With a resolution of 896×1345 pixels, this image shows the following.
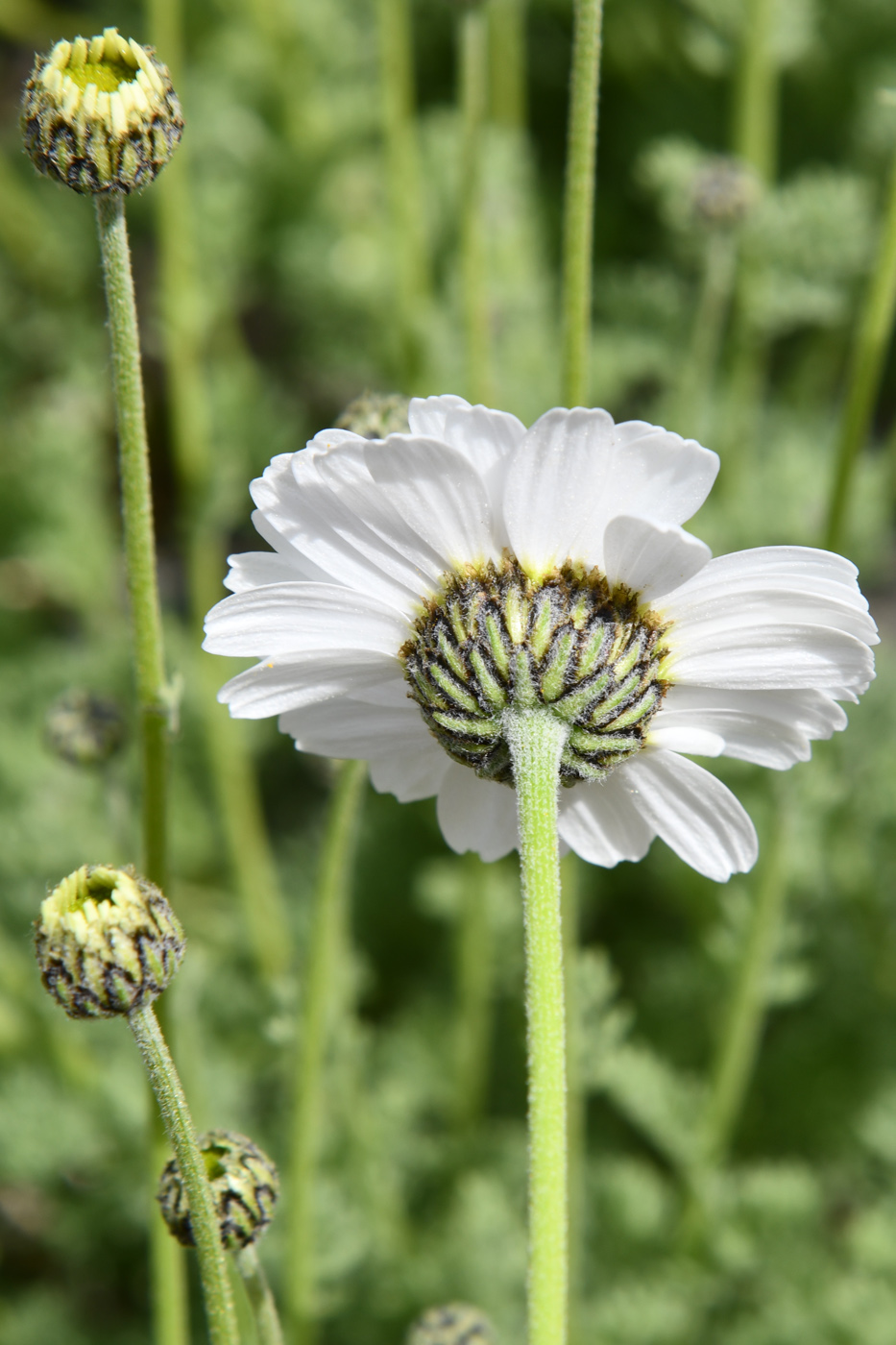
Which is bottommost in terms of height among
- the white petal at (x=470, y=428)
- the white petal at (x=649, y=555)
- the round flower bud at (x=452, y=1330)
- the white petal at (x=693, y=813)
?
the round flower bud at (x=452, y=1330)

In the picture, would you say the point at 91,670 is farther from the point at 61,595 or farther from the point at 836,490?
the point at 836,490

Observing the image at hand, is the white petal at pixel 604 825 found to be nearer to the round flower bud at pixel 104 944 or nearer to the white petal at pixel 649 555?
the white petal at pixel 649 555

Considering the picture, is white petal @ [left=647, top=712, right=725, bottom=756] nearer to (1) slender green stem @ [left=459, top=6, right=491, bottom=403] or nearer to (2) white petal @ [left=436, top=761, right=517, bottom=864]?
(2) white petal @ [left=436, top=761, right=517, bottom=864]

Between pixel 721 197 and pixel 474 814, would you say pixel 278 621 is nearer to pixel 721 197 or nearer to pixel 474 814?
pixel 474 814

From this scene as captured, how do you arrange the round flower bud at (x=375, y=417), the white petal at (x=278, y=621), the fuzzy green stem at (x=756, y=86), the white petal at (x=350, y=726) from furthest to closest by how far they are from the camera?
the fuzzy green stem at (x=756, y=86) → the round flower bud at (x=375, y=417) → the white petal at (x=350, y=726) → the white petal at (x=278, y=621)

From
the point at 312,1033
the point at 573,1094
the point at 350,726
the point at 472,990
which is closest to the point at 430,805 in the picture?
the point at 472,990

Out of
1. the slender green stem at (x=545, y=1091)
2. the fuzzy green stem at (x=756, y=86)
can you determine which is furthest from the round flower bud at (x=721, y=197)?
the slender green stem at (x=545, y=1091)
